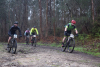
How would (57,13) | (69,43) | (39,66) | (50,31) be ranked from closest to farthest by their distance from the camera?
(39,66) < (69,43) < (50,31) < (57,13)

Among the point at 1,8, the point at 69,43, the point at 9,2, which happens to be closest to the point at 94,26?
the point at 69,43

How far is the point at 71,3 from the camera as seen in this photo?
21.2 meters

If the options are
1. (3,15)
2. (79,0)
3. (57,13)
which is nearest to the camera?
(79,0)

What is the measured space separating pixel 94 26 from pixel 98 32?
3.50 feet

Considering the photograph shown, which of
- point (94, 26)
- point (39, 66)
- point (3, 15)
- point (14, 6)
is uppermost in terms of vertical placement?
point (14, 6)

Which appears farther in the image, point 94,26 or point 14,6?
point 14,6

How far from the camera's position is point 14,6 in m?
40.6

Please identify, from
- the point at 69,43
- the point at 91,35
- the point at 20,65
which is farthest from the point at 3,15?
the point at 20,65

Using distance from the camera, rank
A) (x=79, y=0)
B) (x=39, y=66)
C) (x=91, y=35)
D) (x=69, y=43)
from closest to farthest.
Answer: (x=39, y=66) < (x=69, y=43) < (x=91, y=35) < (x=79, y=0)

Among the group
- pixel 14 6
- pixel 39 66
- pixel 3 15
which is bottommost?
pixel 39 66

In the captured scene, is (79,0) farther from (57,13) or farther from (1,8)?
(57,13)

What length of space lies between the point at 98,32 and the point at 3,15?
27.2 meters

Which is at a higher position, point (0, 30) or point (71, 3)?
point (71, 3)

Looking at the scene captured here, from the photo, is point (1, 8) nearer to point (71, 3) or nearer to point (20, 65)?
point (71, 3)
